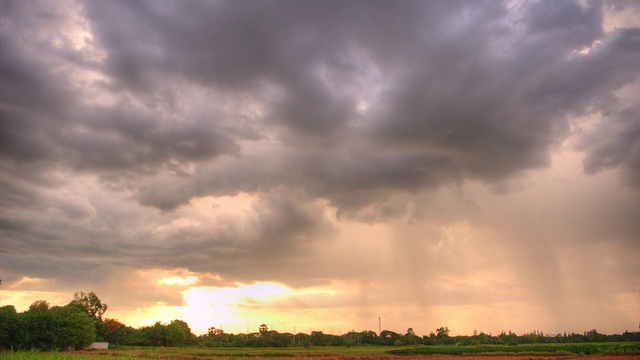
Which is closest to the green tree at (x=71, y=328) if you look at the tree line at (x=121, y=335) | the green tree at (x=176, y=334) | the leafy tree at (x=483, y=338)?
the tree line at (x=121, y=335)

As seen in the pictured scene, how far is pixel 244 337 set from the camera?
517 ft

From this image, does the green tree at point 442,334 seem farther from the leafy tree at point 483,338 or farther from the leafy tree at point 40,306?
the leafy tree at point 40,306

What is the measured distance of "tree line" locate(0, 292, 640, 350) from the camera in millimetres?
79331

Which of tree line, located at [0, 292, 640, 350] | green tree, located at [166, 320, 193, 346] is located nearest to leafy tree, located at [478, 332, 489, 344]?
tree line, located at [0, 292, 640, 350]

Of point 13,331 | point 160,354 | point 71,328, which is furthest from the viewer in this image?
point 71,328

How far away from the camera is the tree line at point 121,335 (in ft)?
260

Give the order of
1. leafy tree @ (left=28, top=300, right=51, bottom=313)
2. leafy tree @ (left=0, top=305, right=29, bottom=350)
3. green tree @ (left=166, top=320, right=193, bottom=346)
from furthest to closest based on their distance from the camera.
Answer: green tree @ (left=166, top=320, right=193, bottom=346)
leafy tree @ (left=28, top=300, right=51, bottom=313)
leafy tree @ (left=0, top=305, right=29, bottom=350)

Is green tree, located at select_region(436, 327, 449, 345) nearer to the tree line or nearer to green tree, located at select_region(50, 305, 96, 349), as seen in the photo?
the tree line

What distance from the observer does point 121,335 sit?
415ft

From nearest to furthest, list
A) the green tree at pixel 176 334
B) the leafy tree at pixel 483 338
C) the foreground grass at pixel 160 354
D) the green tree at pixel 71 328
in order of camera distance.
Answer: the foreground grass at pixel 160 354 → the green tree at pixel 71 328 → the green tree at pixel 176 334 → the leafy tree at pixel 483 338

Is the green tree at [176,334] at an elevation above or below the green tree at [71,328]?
below

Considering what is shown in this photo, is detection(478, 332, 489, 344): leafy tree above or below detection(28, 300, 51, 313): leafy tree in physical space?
below

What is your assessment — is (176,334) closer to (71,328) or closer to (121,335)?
(121,335)

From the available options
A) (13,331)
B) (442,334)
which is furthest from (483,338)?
(13,331)
